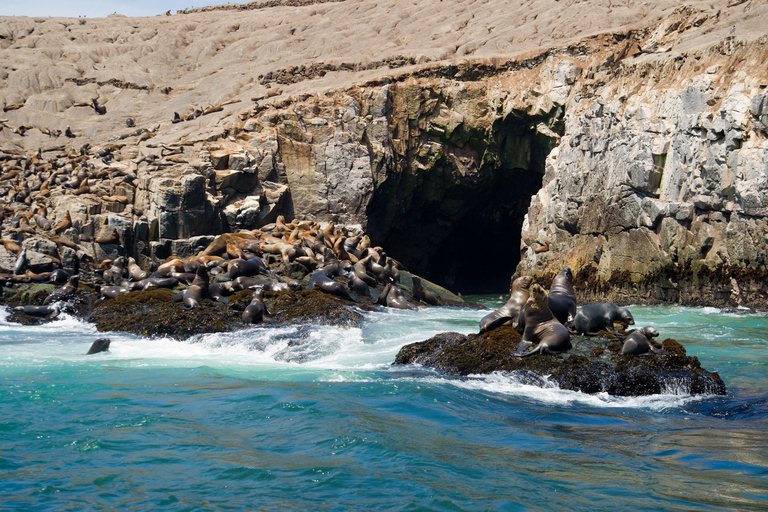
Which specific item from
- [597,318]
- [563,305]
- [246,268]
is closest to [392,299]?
[246,268]

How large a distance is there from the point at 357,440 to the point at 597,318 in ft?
14.2

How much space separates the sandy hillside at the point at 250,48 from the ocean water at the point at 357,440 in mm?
18215

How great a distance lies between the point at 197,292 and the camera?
13.7 meters

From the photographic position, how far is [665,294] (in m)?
20.0

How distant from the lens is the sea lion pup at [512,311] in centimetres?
937

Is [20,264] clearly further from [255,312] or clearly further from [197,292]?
[255,312]

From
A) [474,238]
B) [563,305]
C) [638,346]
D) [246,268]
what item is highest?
[474,238]

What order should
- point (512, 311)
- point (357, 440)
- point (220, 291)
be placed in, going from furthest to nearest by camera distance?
point (220, 291) < point (512, 311) < point (357, 440)

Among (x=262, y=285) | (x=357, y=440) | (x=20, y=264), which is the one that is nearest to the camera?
(x=357, y=440)

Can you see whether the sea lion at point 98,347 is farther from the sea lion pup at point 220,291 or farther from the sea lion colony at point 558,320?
the sea lion colony at point 558,320

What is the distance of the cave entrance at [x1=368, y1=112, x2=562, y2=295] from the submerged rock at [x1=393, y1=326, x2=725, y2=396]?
19130mm

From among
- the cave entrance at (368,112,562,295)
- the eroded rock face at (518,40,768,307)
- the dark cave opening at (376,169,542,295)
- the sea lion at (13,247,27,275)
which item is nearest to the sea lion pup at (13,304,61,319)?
the sea lion at (13,247,27,275)

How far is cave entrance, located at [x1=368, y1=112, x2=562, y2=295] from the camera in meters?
28.0

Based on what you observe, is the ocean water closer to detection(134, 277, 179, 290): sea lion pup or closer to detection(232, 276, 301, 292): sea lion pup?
detection(232, 276, 301, 292): sea lion pup
